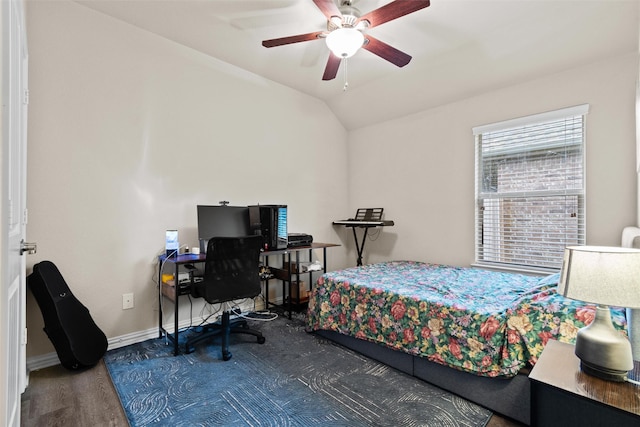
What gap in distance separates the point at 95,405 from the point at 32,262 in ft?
3.79

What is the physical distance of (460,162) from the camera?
3.49 m

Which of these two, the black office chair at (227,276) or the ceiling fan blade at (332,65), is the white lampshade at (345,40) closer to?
the ceiling fan blade at (332,65)

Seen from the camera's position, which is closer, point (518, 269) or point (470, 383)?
point (470, 383)

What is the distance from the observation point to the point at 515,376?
171 cm

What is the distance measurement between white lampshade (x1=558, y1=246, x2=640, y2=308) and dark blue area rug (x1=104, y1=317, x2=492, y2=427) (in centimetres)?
100

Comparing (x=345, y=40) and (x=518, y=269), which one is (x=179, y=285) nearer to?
(x=345, y=40)

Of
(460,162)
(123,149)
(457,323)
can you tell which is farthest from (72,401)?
(460,162)

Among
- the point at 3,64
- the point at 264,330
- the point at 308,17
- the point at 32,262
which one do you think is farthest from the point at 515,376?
the point at 32,262

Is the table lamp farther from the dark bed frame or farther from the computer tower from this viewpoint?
the computer tower

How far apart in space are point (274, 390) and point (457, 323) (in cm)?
121

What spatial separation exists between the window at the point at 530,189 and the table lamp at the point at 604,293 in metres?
1.94

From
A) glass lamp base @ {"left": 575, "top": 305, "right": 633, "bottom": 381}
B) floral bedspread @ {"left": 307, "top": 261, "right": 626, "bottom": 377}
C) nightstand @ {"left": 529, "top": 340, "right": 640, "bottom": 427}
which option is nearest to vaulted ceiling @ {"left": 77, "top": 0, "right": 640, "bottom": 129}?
floral bedspread @ {"left": 307, "top": 261, "right": 626, "bottom": 377}

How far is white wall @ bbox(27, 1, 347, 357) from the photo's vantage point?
7.68 feet

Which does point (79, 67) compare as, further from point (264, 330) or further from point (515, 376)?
point (515, 376)
